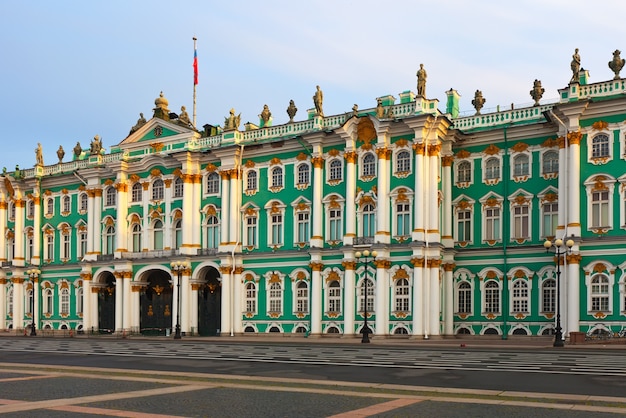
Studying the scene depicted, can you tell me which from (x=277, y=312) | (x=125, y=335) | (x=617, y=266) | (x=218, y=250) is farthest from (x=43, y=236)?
(x=617, y=266)

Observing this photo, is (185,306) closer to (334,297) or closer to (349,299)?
(334,297)

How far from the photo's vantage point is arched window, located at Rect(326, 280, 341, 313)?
2249 inches

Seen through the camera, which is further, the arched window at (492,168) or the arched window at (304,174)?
the arched window at (304,174)

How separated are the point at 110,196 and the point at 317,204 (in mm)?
21587

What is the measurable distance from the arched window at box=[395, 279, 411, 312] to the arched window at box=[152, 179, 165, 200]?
74.7 feet

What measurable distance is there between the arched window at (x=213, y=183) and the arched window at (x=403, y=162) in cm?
1587

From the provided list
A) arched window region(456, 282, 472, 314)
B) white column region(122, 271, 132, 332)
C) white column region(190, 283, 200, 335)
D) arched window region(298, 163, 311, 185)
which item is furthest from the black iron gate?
arched window region(456, 282, 472, 314)

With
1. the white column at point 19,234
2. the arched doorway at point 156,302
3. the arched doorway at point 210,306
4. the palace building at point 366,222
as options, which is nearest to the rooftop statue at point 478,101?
the palace building at point 366,222

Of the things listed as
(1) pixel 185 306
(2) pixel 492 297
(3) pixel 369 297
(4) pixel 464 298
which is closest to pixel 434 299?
(4) pixel 464 298

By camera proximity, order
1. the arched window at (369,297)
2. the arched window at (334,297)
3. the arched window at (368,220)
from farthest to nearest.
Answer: the arched window at (334,297) → the arched window at (368,220) → the arched window at (369,297)

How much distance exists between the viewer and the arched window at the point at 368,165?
185 ft

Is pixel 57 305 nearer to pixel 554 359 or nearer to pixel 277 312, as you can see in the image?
pixel 277 312

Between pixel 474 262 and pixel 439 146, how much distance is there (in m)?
8.17

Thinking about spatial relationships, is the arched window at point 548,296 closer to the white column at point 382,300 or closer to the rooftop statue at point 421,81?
the white column at point 382,300
